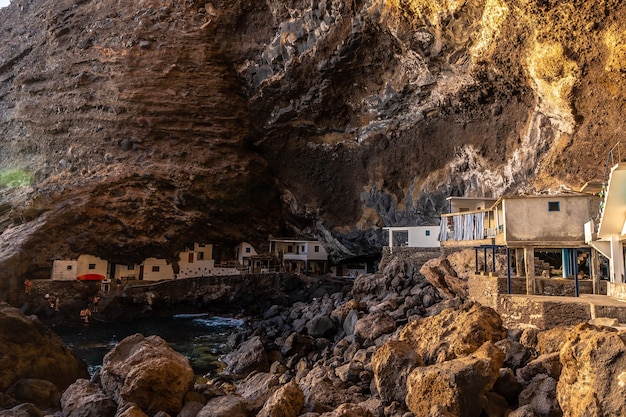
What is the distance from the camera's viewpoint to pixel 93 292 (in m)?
32.5

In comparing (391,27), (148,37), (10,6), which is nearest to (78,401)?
(391,27)

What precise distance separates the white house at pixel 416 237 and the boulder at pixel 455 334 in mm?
16865

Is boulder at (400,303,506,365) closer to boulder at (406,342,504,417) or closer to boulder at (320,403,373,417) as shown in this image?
boulder at (406,342,504,417)

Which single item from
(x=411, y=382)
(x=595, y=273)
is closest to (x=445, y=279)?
(x=595, y=273)

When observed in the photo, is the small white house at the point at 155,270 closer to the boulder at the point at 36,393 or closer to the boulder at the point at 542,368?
the boulder at the point at 36,393

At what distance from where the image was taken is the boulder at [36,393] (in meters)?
10.3

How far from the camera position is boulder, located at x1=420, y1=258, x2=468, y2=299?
18156 mm

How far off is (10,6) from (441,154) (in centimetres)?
5076

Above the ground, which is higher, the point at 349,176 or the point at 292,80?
the point at 292,80

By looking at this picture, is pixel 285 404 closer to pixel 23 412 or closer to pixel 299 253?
pixel 23 412

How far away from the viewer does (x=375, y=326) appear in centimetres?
1645

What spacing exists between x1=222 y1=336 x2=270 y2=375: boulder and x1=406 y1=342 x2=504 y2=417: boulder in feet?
38.0

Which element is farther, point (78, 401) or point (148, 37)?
point (148, 37)

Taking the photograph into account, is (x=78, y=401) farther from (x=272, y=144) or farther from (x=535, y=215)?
(x=272, y=144)
